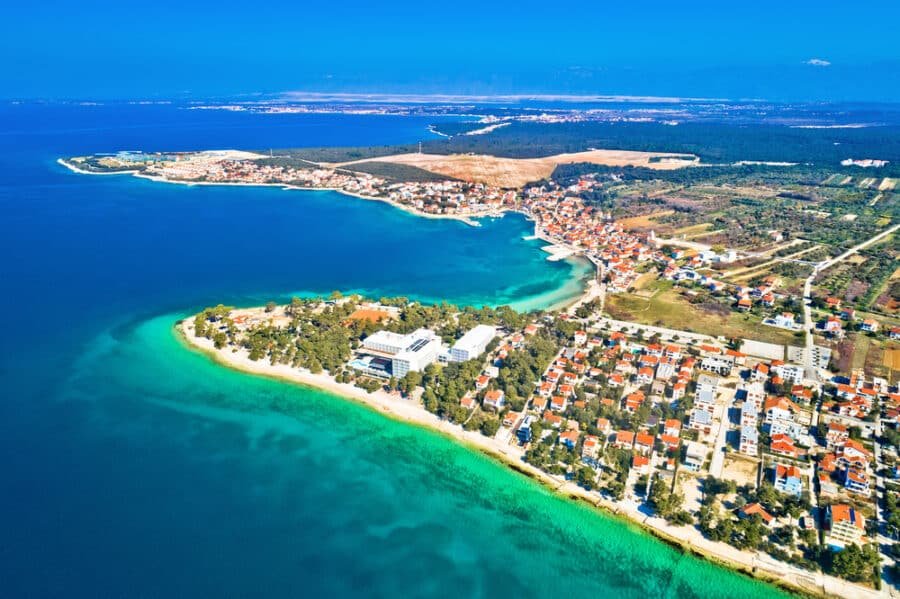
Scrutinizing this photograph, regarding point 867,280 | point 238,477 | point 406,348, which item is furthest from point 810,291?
point 238,477

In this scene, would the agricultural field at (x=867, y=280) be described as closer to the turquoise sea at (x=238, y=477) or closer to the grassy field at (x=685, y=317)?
the grassy field at (x=685, y=317)

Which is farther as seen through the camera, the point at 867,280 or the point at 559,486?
the point at 867,280

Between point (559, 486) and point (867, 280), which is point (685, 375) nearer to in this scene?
point (559, 486)

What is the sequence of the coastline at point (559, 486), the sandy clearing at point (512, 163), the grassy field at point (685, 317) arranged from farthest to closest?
the sandy clearing at point (512, 163) < the grassy field at point (685, 317) < the coastline at point (559, 486)

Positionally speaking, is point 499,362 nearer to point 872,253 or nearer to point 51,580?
point 51,580

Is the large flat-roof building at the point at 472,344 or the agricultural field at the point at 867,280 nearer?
the large flat-roof building at the point at 472,344

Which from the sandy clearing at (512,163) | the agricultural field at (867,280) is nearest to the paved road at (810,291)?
the agricultural field at (867,280)
